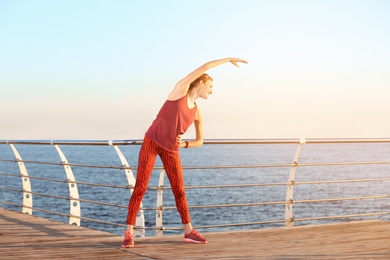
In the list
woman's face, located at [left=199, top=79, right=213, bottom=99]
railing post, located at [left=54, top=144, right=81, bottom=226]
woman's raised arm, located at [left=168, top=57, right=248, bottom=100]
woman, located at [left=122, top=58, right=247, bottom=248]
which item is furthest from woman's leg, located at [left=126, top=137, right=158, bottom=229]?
railing post, located at [left=54, top=144, right=81, bottom=226]

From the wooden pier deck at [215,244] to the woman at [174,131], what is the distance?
333 mm

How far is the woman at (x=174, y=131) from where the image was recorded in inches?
207

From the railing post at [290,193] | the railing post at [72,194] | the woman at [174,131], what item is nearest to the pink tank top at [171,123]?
the woman at [174,131]

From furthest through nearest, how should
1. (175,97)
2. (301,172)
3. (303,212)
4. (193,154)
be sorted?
(193,154) → (301,172) → (303,212) → (175,97)

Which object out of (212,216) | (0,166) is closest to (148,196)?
(212,216)

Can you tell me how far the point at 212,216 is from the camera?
52.3 meters

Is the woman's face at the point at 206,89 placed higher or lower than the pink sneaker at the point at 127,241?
higher

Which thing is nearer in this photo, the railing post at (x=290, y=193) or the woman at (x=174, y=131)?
the woman at (x=174, y=131)

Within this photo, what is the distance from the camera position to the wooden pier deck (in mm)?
5211

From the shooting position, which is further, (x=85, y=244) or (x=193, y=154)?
(x=193, y=154)

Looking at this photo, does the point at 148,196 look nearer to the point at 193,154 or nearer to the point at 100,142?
the point at 100,142

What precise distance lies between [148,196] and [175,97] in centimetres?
5826

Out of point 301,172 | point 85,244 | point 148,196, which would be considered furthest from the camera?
point 301,172

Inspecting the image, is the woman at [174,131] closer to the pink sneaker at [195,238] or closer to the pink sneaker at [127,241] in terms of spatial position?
the pink sneaker at [127,241]
